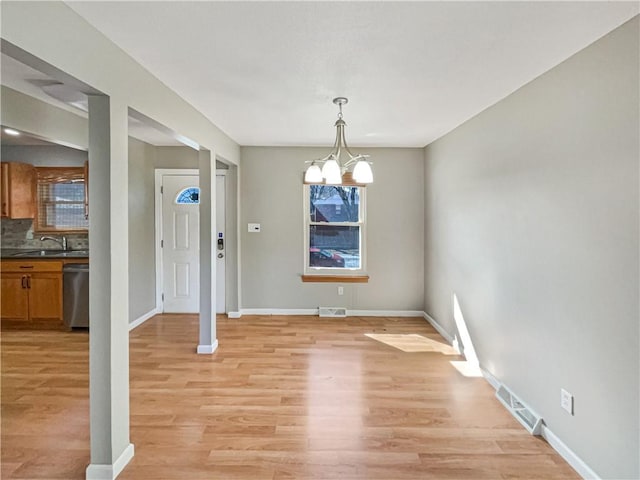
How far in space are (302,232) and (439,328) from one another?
2.27 m

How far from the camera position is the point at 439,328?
15.5 ft

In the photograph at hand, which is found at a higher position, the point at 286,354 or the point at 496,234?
the point at 496,234

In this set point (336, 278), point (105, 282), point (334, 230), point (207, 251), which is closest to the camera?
point (105, 282)

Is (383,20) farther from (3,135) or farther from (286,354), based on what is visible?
(3,135)

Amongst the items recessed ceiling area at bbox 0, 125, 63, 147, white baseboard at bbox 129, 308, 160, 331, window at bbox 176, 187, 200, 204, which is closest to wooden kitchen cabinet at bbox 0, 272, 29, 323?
white baseboard at bbox 129, 308, 160, 331

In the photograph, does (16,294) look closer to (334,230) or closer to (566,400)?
(334,230)

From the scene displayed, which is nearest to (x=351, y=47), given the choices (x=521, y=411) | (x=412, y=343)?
(x=521, y=411)

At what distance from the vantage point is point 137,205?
16.4ft

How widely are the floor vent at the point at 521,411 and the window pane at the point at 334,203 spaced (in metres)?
3.07

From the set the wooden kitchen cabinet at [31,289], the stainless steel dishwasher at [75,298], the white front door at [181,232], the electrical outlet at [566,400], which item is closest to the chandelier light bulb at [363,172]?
the electrical outlet at [566,400]

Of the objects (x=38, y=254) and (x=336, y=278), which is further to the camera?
(x=336, y=278)

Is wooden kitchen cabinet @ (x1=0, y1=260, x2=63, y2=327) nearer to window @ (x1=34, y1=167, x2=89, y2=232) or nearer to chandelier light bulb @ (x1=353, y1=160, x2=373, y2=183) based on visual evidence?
window @ (x1=34, y1=167, x2=89, y2=232)

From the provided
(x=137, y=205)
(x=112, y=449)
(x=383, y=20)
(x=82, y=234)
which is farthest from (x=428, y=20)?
(x=82, y=234)

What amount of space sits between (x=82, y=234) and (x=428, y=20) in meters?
5.30
